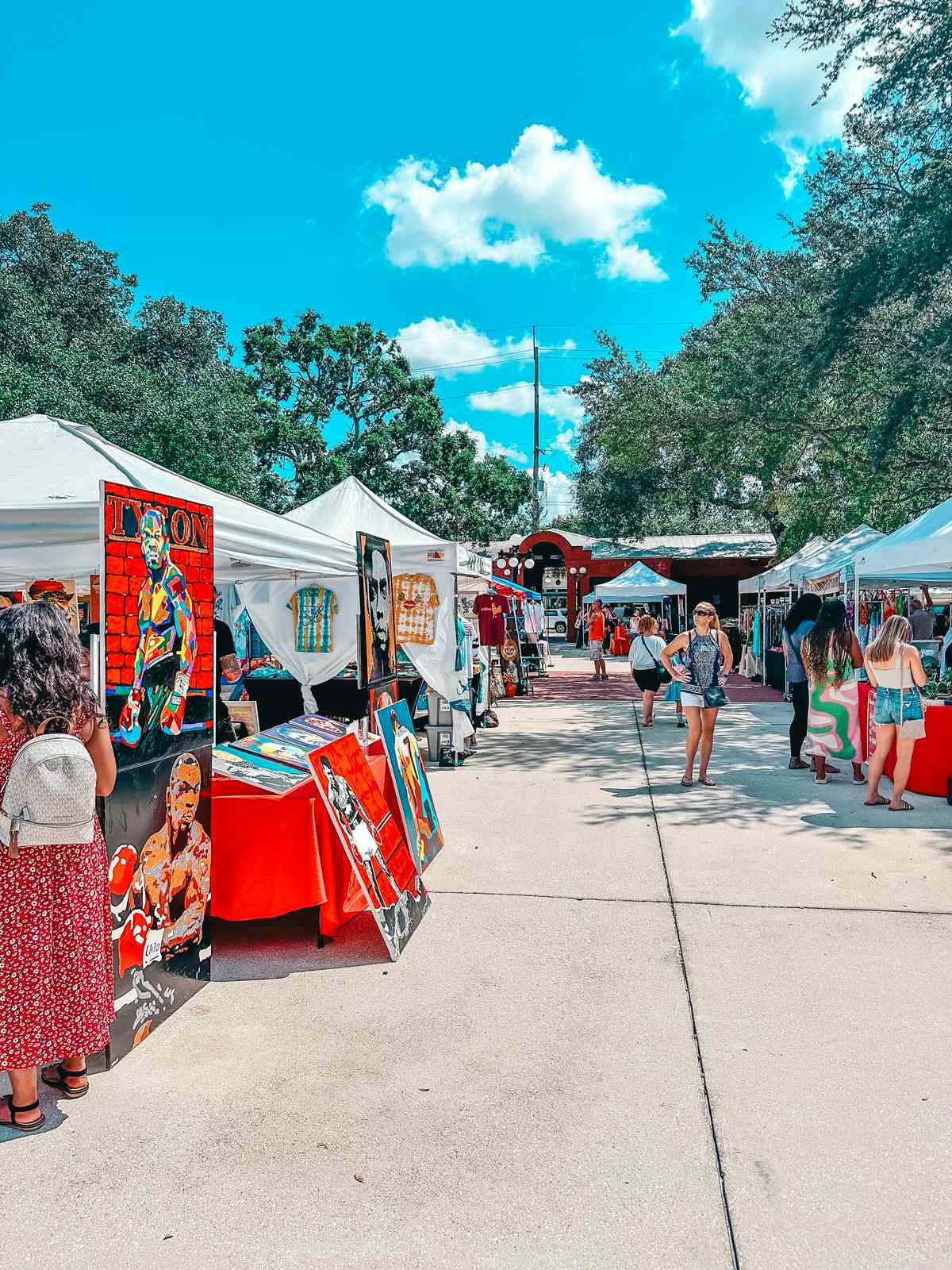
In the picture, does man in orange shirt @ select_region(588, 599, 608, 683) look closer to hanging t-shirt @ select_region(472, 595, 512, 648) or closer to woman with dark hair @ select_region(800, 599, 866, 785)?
hanging t-shirt @ select_region(472, 595, 512, 648)

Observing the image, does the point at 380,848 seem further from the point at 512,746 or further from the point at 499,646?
the point at 499,646

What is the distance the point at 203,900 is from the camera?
3.81 meters

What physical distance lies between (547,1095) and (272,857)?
1785mm

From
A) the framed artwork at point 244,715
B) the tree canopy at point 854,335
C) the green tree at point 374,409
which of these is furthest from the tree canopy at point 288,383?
the framed artwork at point 244,715

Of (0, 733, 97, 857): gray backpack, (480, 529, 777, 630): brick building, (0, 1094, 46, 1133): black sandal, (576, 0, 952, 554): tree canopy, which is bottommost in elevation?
(0, 1094, 46, 1133): black sandal

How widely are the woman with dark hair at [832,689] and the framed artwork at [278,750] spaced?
509cm

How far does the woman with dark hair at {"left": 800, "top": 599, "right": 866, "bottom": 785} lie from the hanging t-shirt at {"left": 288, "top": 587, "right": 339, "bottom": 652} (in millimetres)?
4684

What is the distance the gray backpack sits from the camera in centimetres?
267

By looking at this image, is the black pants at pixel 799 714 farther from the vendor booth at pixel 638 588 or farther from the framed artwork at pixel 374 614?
the vendor booth at pixel 638 588

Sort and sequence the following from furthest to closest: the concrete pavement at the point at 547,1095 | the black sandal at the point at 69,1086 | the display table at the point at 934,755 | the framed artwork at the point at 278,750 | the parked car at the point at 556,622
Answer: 1. the parked car at the point at 556,622
2. the display table at the point at 934,755
3. the framed artwork at the point at 278,750
4. the black sandal at the point at 69,1086
5. the concrete pavement at the point at 547,1095

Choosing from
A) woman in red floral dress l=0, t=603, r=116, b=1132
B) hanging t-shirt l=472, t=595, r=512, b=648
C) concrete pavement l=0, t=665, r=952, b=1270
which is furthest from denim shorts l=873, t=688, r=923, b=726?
hanging t-shirt l=472, t=595, r=512, b=648

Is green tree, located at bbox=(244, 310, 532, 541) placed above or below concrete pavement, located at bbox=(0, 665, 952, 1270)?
above

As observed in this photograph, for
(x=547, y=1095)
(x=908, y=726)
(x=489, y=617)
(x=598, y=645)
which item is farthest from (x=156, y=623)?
(x=598, y=645)

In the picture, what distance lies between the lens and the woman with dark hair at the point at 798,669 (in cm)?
873
